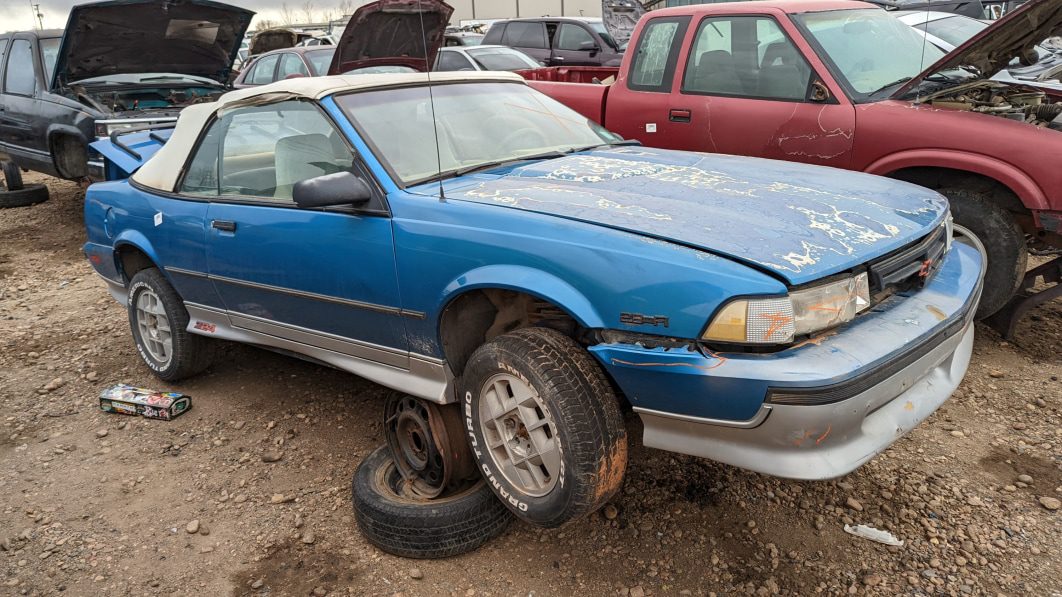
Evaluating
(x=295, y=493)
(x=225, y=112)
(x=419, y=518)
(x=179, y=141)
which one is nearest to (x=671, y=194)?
(x=419, y=518)

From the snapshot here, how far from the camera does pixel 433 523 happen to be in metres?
2.82

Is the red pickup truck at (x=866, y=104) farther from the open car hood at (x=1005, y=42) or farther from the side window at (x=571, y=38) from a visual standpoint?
the side window at (x=571, y=38)

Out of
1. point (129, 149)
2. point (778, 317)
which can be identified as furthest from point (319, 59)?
point (778, 317)

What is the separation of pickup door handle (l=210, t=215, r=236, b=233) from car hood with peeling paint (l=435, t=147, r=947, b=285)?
114 cm

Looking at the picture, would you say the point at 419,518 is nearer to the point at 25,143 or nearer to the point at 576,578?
the point at 576,578

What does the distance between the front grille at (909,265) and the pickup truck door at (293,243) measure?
5.53 ft

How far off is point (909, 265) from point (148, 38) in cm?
753

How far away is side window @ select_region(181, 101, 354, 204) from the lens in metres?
3.39

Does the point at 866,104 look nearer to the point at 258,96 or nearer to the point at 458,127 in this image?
the point at 458,127

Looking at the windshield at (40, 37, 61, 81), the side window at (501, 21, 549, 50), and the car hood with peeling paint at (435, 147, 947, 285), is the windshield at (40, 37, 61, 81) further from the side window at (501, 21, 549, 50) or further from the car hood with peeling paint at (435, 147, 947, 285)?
the side window at (501, 21, 549, 50)

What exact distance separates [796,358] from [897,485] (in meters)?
1.25

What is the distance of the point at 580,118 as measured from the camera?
161 inches

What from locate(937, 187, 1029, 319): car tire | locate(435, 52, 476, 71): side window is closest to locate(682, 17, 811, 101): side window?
locate(937, 187, 1029, 319): car tire

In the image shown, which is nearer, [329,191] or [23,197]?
[329,191]
